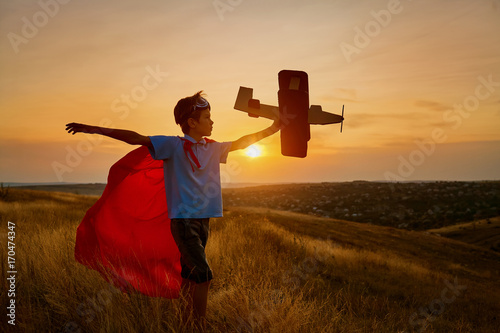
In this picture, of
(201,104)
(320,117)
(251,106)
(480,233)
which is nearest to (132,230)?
(201,104)

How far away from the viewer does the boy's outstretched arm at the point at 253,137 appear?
3.71 metres

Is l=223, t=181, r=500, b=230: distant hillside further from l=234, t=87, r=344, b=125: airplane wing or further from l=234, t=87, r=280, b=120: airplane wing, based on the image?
l=234, t=87, r=280, b=120: airplane wing

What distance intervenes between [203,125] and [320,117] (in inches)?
46.0

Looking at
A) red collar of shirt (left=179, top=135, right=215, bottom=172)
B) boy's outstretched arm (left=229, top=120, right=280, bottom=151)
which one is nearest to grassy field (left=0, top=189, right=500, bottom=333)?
red collar of shirt (left=179, top=135, right=215, bottom=172)

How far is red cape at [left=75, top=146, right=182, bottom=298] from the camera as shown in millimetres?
4453

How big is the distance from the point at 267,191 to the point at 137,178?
6675 cm

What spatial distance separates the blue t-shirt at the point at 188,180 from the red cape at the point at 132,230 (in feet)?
2.84

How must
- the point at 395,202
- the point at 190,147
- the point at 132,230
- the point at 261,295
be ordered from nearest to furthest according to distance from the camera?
the point at 190,147
the point at 261,295
the point at 132,230
the point at 395,202

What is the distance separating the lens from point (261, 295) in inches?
168

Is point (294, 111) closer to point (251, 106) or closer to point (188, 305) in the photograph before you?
point (251, 106)

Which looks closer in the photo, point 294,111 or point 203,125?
point 294,111

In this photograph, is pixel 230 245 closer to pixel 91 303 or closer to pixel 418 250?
pixel 91 303

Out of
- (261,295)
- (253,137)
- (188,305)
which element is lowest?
(261,295)

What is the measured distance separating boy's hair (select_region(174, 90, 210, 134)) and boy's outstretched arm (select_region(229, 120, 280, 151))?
48 cm
